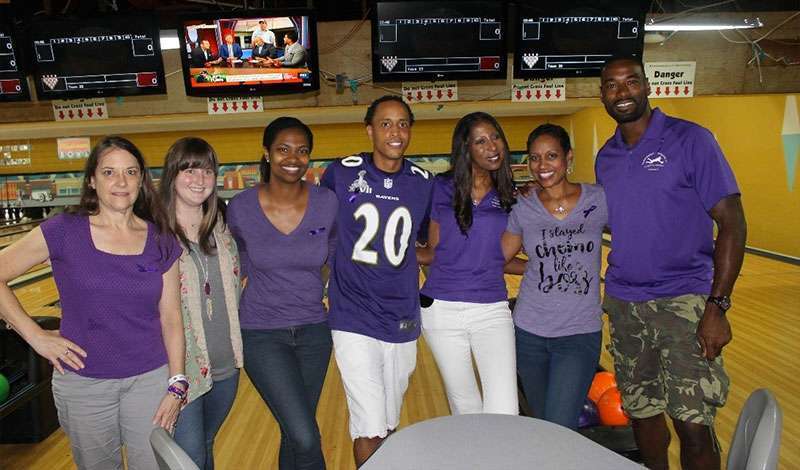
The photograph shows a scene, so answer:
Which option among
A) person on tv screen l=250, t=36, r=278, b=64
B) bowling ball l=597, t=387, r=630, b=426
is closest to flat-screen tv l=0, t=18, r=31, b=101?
person on tv screen l=250, t=36, r=278, b=64

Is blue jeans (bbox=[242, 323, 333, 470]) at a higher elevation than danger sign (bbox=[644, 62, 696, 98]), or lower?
lower

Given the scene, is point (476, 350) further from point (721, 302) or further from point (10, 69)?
point (10, 69)

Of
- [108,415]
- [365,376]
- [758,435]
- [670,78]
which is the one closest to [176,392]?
[108,415]

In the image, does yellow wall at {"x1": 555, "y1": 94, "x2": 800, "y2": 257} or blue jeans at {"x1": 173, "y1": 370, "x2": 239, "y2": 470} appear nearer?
blue jeans at {"x1": 173, "y1": 370, "x2": 239, "y2": 470}

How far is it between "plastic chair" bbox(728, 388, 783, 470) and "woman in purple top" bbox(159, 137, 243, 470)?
1281mm

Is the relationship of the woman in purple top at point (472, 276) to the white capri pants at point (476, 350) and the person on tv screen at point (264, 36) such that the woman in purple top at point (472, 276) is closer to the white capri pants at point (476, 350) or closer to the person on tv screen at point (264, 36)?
the white capri pants at point (476, 350)

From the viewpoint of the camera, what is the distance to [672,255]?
1670 millimetres

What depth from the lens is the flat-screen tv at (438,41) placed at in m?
3.39

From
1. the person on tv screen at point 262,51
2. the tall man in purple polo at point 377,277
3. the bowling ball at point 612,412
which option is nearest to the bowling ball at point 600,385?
the bowling ball at point 612,412

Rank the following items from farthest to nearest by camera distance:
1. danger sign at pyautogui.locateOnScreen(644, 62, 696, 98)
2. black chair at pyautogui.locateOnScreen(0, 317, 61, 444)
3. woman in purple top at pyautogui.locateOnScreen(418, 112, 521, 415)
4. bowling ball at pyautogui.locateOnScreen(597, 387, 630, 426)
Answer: danger sign at pyautogui.locateOnScreen(644, 62, 696, 98), black chair at pyautogui.locateOnScreen(0, 317, 61, 444), bowling ball at pyautogui.locateOnScreen(597, 387, 630, 426), woman in purple top at pyautogui.locateOnScreen(418, 112, 521, 415)

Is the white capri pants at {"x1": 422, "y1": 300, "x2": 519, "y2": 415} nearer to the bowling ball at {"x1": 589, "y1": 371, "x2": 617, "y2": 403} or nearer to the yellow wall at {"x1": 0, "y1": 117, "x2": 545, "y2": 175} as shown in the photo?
the bowling ball at {"x1": 589, "y1": 371, "x2": 617, "y2": 403}

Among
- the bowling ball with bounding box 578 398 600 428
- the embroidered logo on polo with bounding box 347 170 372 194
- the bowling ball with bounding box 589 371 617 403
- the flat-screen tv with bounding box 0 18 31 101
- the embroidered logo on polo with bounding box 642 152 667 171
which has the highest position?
the flat-screen tv with bounding box 0 18 31 101

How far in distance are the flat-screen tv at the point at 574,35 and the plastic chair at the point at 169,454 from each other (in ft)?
10.4

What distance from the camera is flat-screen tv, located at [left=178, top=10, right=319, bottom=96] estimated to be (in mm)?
3436
